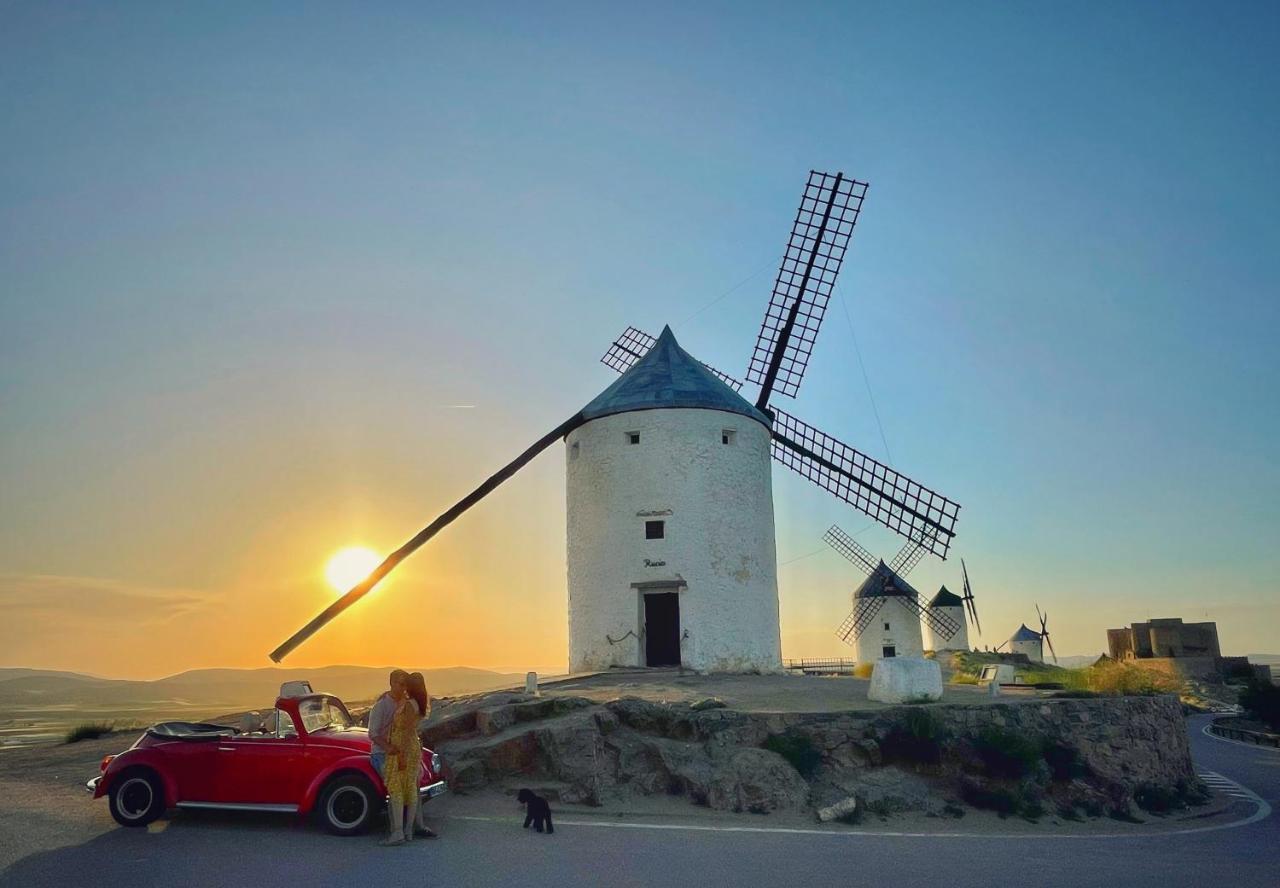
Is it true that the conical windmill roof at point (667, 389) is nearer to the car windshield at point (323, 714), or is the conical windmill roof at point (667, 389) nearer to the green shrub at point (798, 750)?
the green shrub at point (798, 750)

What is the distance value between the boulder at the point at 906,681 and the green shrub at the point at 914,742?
1.63 m

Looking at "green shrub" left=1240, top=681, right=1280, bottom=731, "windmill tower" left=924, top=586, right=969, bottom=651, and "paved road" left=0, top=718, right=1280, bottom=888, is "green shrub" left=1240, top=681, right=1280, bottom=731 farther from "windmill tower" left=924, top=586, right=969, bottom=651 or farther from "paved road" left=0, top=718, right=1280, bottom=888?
"paved road" left=0, top=718, right=1280, bottom=888

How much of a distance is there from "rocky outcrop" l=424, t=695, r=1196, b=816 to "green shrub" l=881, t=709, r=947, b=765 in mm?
A: 16

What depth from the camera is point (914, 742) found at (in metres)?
13.5

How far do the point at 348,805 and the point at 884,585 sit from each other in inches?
1733

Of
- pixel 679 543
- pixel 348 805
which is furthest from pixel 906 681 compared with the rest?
pixel 348 805

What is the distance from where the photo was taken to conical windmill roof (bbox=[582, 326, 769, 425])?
71.7 ft

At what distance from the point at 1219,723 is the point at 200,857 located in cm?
4168

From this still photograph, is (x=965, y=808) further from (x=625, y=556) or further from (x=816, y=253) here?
(x=816, y=253)

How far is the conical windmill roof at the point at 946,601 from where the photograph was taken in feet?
191

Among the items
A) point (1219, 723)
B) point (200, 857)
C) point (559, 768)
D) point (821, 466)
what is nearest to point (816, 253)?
point (821, 466)

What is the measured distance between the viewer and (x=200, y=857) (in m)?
8.19

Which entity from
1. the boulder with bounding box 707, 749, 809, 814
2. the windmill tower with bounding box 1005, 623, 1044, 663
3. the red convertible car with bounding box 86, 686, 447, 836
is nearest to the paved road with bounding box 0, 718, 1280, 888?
the red convertible car with bounding box 86, 686, 447, 836

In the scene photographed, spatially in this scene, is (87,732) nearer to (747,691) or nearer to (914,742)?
(747,691)
